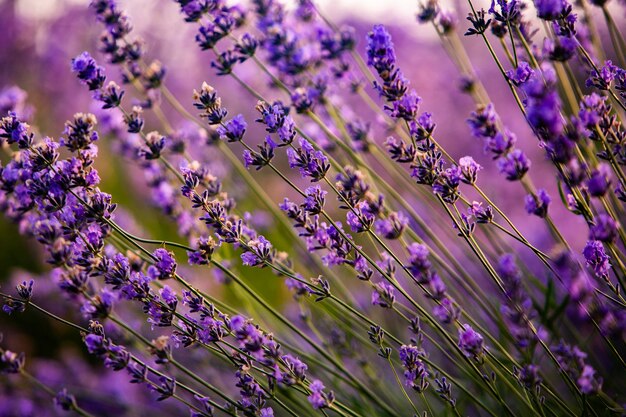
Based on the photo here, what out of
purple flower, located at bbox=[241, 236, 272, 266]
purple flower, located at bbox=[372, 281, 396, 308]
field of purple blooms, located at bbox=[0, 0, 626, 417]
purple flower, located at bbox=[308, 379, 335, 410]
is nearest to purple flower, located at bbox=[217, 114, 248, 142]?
field of purple blooms, located at bbox=[0, 0, 626, 417]

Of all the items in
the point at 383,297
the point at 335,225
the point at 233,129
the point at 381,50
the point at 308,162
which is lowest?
the point at 383,297

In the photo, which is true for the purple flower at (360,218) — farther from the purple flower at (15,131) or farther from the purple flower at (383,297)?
the purple flower at (15,131)

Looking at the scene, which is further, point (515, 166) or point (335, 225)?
point (335, 225)

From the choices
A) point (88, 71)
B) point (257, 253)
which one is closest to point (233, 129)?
point (257, 253)

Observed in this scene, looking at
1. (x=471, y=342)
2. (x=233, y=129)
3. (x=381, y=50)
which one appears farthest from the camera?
(x=233, y=129)

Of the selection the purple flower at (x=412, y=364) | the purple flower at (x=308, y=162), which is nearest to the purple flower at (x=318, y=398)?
the purple flower at (x=412, y=364)

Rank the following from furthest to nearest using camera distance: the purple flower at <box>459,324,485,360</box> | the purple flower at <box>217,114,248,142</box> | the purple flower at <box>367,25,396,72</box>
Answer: the purple flower at <box>217,114,248,142</box> → the purple flower at <box>367,25,396,72</box> → the purple flower at <box>459,324,485,360</box>

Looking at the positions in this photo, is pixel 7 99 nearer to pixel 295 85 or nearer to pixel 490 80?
pixel 295 85

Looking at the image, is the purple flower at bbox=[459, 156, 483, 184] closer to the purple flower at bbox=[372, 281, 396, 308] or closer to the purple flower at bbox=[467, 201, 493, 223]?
the purple flower at bbox=[467, 201, 493, 223]

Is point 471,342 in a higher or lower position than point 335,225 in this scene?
lower

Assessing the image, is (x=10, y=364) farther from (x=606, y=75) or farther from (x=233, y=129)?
(x=606, y=75)

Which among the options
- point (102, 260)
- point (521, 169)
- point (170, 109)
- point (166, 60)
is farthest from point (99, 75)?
point (170, 109)
